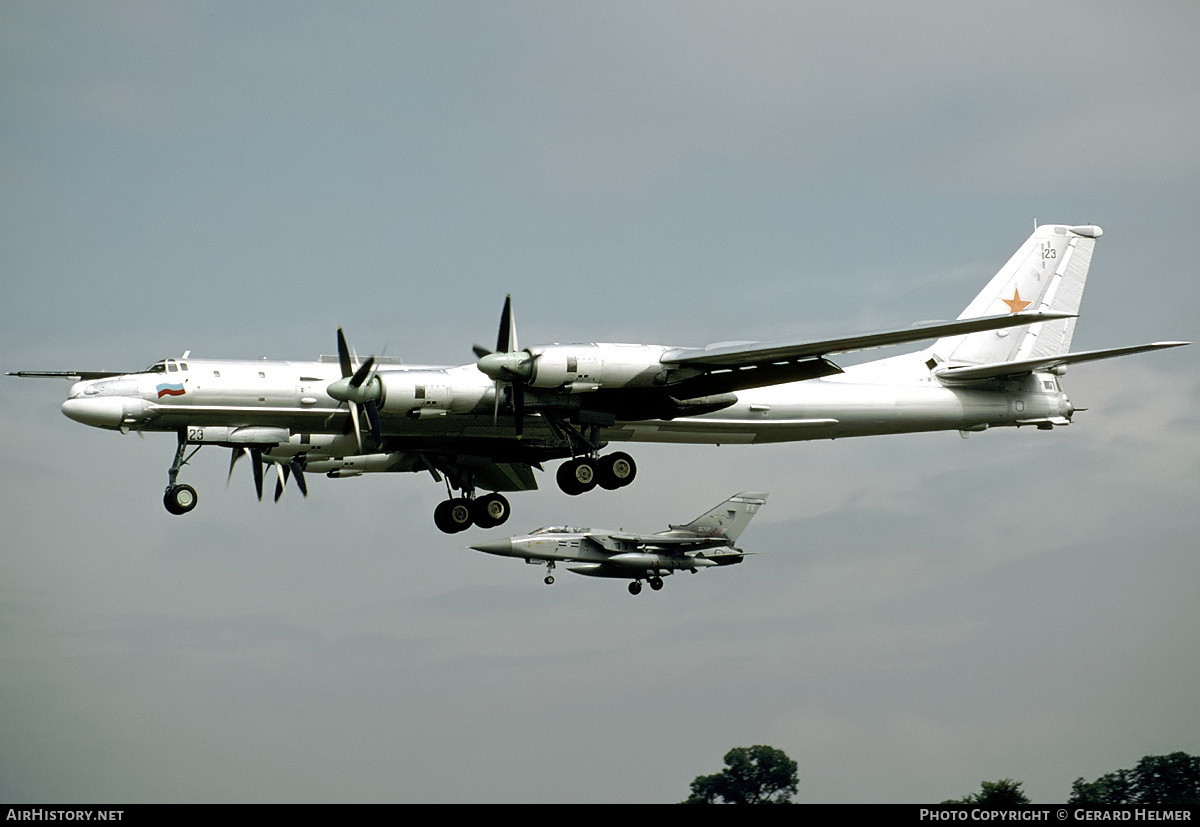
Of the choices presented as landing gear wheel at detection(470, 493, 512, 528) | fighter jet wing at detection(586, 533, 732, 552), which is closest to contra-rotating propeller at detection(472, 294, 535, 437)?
landing gear wheel at detection(470, 493, 512, 528)

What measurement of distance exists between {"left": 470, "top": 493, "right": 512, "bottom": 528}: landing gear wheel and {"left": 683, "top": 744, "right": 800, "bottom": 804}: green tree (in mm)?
37741

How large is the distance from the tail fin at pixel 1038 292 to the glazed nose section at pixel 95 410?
76.8 feet

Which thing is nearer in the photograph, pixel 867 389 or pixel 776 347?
pixel 776 347

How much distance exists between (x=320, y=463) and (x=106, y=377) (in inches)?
520

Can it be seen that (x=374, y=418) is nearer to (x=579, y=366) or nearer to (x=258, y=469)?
(x=579, y=366)

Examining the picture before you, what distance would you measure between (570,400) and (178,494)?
387 inches

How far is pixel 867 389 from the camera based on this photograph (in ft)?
127

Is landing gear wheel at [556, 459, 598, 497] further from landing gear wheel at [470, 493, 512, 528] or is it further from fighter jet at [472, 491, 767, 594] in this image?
fighter jet at [472, 491, 767, 594]

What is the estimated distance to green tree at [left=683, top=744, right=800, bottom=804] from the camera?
73.8 m

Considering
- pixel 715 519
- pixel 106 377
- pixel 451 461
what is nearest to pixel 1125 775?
pixel 715 519
